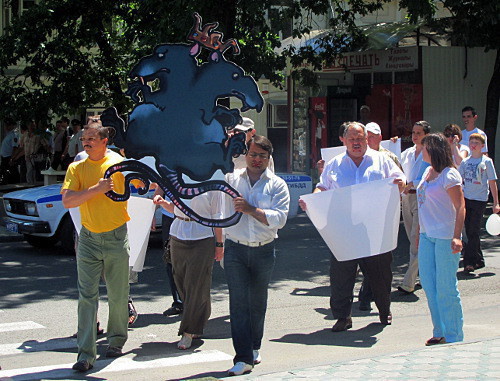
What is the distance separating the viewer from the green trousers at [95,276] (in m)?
6.68

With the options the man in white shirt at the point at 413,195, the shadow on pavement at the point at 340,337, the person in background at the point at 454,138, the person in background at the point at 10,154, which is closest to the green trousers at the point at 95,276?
the shadow on pavement at the point at 340,337

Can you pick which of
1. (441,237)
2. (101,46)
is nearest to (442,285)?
(441,237)

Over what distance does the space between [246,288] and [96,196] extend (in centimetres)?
136

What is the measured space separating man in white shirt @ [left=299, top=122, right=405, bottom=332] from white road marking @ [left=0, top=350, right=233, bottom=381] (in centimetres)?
144

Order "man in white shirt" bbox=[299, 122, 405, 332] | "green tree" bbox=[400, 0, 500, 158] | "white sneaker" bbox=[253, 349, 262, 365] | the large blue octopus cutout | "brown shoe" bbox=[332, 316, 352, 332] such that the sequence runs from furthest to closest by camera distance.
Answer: "green tree" bbox=[400, 0, 500, 158], "brown shoe" bbox=[332, 316, 352, 332], "man in white shirt" bbox=[299, 122, 405, 332], "white sneaker" bbox=[253, 349, 262, 365], the large blue octopus cutout

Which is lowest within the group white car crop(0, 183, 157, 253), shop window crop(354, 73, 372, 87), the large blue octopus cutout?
white car crop(0, 183, 157, 253)

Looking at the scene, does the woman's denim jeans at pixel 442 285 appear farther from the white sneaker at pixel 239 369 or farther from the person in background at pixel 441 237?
the white sneaker at pixel 239 369

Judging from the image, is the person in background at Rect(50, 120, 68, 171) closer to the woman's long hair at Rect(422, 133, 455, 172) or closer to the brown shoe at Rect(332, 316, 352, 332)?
the brown shoe at Rect(332, 316, 352, 332)

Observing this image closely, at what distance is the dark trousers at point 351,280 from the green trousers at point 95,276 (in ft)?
7.08

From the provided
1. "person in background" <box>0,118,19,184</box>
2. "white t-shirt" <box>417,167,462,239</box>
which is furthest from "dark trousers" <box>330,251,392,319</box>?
"person in background" <box>0,118,19,184</box>

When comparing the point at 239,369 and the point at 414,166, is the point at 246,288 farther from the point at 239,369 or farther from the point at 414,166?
the point at 414,166

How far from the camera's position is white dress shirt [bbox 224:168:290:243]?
647cm

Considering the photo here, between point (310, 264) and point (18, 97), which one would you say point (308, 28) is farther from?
point (310, 264)

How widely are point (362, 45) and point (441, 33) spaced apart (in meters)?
2.44
